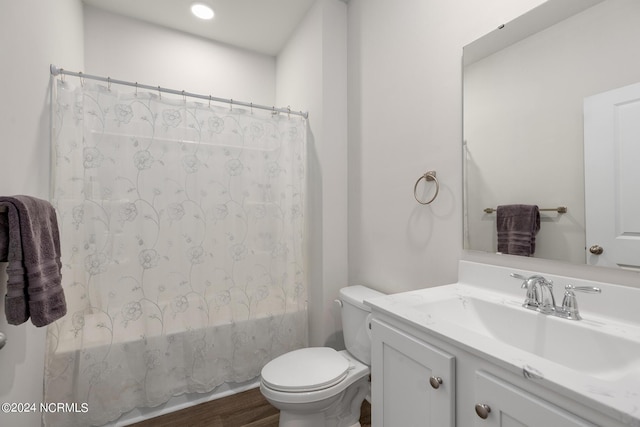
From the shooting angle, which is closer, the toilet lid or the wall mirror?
the wall mirror

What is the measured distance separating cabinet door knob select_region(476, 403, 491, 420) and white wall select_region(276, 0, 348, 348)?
136cm

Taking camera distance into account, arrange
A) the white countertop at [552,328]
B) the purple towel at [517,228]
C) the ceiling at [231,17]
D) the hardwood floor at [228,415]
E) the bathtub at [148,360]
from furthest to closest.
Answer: the ceiling at [231,17], the hardwood floor at [228,415], the bathtub at [148,360], the purple towel at [517,228], the white countertop at [552,328]

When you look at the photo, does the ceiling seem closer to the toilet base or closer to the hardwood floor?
the toilet base

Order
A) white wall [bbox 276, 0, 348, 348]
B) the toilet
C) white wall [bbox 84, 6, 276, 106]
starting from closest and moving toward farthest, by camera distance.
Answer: the toilet, white wall [bbox 276, 0, 348, 348], white wall [bbox 84, 6, 276, 106]

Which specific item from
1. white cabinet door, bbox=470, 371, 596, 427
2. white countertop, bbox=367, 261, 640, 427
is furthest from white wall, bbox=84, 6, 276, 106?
white cabinet door, bbox=470, 371, 596, 427

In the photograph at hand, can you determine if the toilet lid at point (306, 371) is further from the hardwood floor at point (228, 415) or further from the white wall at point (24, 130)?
the white wall at point (24, 130)

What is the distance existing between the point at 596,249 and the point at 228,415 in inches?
77.5

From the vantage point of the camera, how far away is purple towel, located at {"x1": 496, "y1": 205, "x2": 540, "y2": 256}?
101 centimetres

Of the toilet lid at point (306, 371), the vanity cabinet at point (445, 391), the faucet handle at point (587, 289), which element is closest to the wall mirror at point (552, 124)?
the faucet handle at point (587, 289)

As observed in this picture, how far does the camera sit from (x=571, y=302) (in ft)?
2.74

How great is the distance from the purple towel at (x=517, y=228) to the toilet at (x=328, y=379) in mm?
754

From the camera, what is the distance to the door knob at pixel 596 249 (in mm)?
853

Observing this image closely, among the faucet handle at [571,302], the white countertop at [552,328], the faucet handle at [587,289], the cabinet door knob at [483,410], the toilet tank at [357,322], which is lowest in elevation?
the toilet tank at [357,322]

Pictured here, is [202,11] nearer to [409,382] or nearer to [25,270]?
[25,270]
